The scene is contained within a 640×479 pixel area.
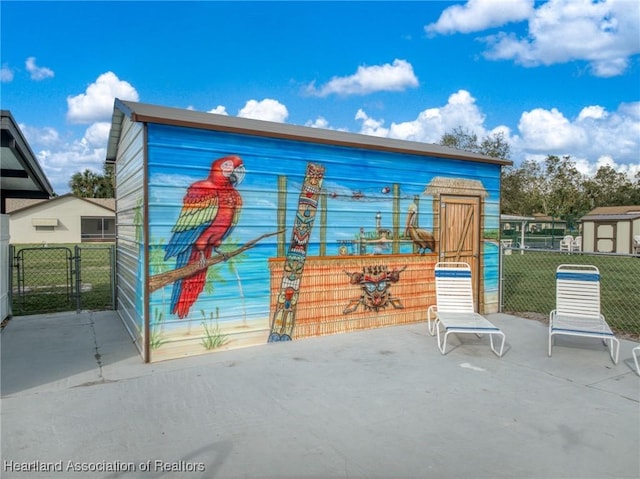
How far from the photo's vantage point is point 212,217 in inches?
211

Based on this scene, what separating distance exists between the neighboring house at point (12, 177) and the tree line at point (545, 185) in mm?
23135

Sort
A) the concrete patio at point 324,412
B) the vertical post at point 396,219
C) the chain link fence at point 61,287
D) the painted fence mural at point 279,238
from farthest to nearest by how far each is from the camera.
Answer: the chain link fence at point 61,287 → the vertical post at point 396,219 → the painted fence mural at point 279,238 → the concrete patio at point 324,412

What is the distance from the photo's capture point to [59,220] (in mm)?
35938

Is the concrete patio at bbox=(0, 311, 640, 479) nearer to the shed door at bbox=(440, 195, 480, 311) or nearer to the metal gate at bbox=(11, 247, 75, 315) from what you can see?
the shed door at bbox=(440, 195, 480, 311)

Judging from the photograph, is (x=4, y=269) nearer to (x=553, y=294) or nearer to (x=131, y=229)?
(x=131, y=229)

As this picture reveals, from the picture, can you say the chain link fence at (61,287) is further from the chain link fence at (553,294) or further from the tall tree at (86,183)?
the tall tree at (86,183)

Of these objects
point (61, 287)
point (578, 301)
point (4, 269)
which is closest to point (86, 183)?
point (61, 287)

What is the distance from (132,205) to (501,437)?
5.39 meters

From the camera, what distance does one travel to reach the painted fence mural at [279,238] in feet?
16.9

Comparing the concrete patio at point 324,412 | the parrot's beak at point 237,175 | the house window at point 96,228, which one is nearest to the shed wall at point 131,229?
the concrete patio at point 324,412

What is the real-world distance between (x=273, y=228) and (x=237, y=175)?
0.87m

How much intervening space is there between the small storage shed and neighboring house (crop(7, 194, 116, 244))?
32709 mm

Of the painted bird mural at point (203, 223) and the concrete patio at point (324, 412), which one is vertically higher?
the painted bird mural at point (203, 223)

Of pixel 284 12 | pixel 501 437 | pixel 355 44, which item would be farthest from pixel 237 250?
pixel 355 44
